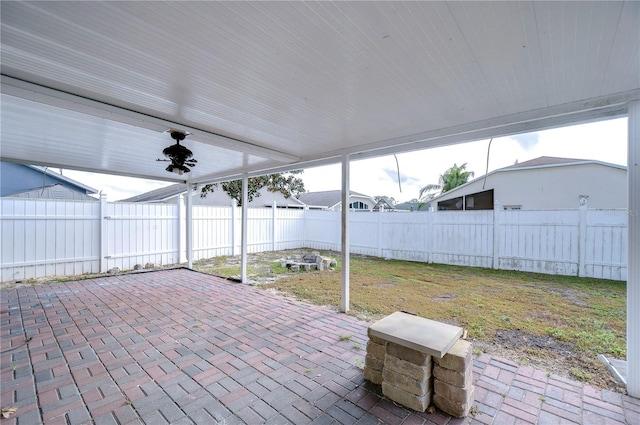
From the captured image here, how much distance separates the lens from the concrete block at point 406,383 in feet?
6.40

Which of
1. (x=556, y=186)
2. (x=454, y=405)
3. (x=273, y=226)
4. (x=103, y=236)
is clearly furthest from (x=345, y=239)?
(x=556, y=186)

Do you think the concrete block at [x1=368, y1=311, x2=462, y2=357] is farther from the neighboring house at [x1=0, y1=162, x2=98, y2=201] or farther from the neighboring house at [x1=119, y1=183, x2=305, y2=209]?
the neighboring house at [x1=0, y1=162, x2=98, y2=201]

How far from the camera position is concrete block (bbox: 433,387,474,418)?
1886 millimetres

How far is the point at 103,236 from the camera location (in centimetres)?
660

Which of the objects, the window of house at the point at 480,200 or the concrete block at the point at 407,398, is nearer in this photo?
the concrete block at the point at 407,398

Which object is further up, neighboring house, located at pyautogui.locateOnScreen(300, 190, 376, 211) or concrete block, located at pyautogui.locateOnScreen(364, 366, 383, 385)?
neighboring house, located at pyautogui.locateOnScreen(300, 190, 376, 211)

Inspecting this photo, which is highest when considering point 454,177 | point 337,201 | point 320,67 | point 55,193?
point 454,177

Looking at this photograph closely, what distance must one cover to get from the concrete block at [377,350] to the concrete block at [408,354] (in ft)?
0.43

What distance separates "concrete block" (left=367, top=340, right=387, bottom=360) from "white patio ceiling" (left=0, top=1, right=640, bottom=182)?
2.06 meters

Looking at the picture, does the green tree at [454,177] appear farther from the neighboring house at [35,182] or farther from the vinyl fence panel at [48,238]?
the neighboring house at [35,182]

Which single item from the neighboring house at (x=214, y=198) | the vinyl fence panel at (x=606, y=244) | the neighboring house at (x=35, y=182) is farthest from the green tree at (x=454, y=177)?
the neighboring house at (x=35, y=182)

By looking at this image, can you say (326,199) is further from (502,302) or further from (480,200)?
(502,302)

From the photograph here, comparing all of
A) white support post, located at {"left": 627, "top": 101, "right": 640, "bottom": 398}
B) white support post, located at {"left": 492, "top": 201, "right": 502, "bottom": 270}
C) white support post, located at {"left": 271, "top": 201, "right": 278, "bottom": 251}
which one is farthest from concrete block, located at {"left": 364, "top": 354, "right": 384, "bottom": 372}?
A: white support post, located at {"left": 271, "top": 201, "right": 278, "bottom": 251}

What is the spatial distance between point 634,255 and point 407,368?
194 cm
